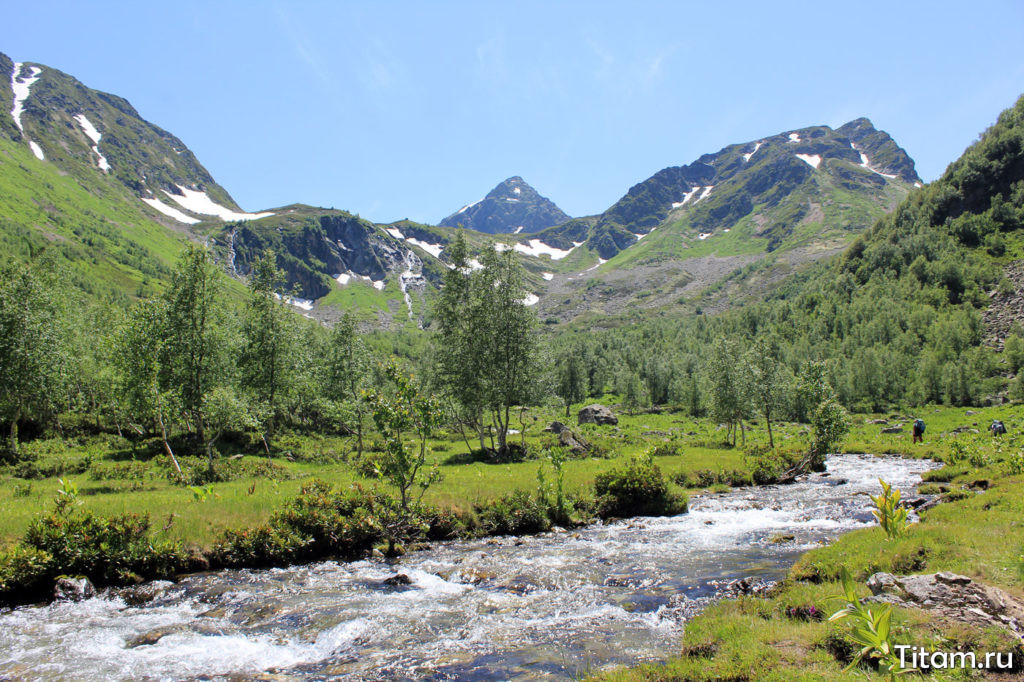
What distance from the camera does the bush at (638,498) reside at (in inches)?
1009

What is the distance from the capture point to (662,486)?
26094mm

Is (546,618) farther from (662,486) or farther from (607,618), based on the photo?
(662,486)

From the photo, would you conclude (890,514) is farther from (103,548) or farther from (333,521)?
(103,548)

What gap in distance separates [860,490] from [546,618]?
24429mm

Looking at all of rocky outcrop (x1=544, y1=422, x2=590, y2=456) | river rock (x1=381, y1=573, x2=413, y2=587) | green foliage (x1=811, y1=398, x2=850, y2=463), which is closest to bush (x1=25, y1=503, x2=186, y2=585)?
river rock (x1=381, y1=573, x2=413, y2=587)

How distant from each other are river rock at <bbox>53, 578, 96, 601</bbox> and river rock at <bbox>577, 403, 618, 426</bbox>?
6920 cm

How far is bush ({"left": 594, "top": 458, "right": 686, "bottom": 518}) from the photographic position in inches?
1009

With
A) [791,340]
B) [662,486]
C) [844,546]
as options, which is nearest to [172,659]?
[844,546]

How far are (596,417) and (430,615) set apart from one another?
6850 cm

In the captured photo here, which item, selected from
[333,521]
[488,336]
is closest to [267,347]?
[488,336]

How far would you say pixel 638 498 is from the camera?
85.1 ft

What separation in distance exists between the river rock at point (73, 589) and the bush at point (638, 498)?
2061cm

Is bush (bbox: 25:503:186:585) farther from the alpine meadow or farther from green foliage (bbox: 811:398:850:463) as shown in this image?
green foliage (bbox: 811:398:850:463)

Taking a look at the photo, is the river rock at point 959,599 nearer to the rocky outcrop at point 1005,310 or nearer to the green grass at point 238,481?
the green grass at point 238,481
